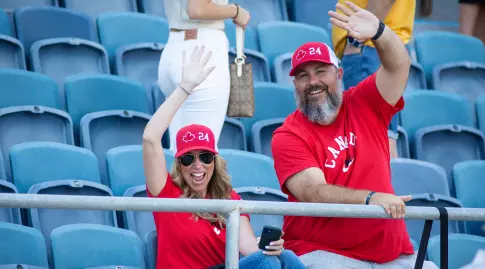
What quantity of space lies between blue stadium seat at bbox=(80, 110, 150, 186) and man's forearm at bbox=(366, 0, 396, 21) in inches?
51.8

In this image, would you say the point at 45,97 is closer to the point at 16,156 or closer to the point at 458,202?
the point at 16,156

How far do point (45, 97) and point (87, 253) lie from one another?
1.28 metres

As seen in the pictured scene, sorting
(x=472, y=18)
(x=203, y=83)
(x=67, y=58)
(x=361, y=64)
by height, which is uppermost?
(x=472, y=18)

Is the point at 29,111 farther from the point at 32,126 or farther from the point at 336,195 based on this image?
the point at 336,195

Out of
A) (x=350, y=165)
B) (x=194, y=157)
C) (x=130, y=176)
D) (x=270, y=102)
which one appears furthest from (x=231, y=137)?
(x=350, y=165)

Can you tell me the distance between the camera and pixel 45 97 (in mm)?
5332

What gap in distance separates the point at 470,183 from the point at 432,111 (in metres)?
0.70

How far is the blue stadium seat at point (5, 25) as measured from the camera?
5.80 m

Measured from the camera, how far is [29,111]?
512cm

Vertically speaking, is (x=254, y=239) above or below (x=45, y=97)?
below

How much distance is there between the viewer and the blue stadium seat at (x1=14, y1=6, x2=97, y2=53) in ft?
19.3

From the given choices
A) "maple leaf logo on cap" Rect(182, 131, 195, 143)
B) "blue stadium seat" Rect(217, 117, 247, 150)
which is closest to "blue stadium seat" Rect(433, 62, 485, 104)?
"blue stadium seat" Rect(217, 117, 247, 150)

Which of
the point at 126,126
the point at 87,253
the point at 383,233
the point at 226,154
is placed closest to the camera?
the point at 383,233

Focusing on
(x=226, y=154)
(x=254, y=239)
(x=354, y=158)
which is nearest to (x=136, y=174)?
(x=226, y=154)
